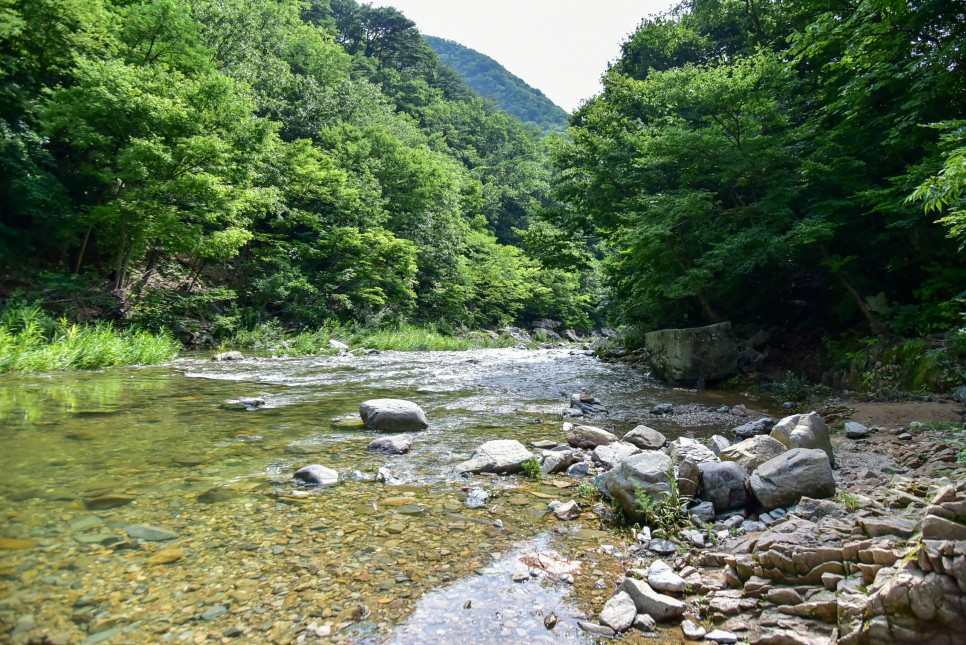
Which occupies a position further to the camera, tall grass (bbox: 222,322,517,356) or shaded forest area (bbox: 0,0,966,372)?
tall grass (bbox: 222,322,517,356)

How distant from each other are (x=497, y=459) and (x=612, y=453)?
127cm

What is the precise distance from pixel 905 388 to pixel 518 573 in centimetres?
809

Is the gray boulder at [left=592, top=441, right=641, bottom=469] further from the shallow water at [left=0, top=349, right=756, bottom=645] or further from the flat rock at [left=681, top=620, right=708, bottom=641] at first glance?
the flat rock at [left=681, top=620, right=708, bottom=641]

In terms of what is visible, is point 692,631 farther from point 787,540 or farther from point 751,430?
point 751,430

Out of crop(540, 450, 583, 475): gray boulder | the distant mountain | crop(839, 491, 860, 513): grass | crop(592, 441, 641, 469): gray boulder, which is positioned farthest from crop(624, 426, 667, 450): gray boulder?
the distant mountain

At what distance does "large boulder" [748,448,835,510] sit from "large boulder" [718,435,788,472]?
0.45 meters

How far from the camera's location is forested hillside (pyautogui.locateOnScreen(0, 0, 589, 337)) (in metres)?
14.1

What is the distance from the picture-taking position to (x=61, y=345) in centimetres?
1125

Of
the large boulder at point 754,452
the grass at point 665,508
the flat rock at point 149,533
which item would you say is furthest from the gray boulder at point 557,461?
the flat rock at point 149,533

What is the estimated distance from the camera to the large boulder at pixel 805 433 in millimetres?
4406

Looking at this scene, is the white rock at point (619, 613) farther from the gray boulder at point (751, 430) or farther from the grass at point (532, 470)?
the gray boulder at point (751, 430)

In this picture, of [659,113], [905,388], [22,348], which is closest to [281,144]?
[22,348]

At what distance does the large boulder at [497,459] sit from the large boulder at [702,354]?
746cm

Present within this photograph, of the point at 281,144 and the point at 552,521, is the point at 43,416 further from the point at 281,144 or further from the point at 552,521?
the point at 281,144
